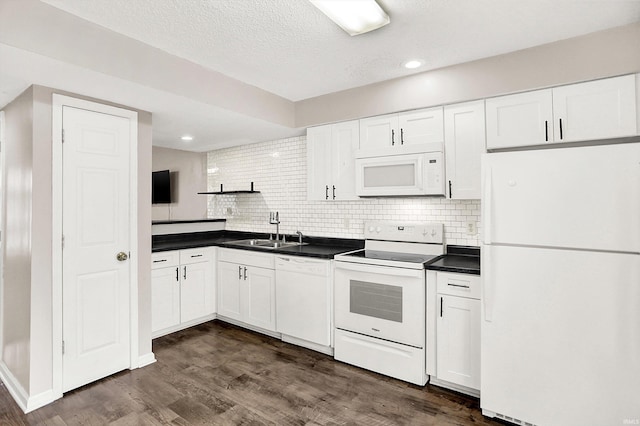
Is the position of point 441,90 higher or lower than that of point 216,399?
higher

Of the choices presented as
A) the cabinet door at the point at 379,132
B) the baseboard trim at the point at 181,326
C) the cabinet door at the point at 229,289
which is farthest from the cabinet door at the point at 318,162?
the baseboard trim at the point at 181,326

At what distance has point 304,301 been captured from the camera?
3375 millimetres

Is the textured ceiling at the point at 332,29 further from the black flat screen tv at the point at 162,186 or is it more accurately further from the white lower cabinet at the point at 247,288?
the black flat screen tv at the point at 162,186

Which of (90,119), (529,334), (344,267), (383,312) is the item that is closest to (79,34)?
(90,119)

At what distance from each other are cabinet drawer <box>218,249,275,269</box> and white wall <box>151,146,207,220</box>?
1.32 m

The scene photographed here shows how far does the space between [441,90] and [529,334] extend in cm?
197

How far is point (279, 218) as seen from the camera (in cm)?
445

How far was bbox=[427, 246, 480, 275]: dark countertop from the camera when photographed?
8.29ft

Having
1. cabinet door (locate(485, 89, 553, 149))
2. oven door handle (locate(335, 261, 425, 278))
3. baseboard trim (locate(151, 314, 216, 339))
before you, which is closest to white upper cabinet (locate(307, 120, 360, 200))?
oven door handle (locate(335, 261, 425, 278))

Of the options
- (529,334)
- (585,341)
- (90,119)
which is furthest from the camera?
(90,119)

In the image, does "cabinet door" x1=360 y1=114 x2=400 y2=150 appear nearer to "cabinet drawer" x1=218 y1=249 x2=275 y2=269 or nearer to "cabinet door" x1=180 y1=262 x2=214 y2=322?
"cabinet drawer" x1=218 y1=249 x2=275 y2=269

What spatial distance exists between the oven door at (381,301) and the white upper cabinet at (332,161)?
833 mm

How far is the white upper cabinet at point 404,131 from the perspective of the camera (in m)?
3.00

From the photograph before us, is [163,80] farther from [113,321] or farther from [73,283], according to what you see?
[113,321]
